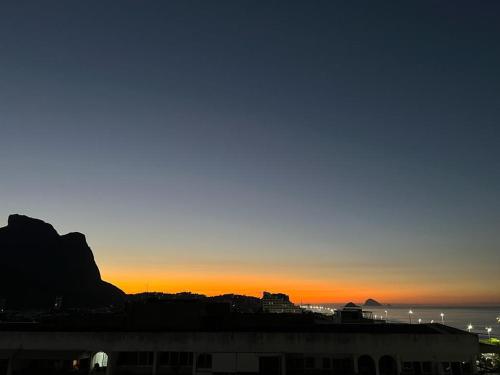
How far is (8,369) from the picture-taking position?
38656mm

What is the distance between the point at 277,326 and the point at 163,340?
1492 cm

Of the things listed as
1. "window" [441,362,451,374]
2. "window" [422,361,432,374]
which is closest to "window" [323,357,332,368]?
"window" [422,361,432,374]

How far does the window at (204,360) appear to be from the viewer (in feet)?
132

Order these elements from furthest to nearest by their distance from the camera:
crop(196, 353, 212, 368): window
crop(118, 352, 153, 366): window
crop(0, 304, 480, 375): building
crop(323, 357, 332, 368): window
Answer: crop(323, 357, 332, 368): window < crop(118, 352, 153, 366): window < crop(196, 353, 212, 368): window < crop(0, 304, 480, 375): building

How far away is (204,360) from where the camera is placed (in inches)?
1591

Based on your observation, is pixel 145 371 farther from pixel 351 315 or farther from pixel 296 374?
pixel 351 315

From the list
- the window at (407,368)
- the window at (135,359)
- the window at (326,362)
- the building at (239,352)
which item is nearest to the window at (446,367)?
the building at (239,352)

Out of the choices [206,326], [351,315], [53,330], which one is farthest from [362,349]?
[53,330]

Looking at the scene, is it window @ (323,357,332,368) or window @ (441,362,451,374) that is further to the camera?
window @ (441,362,451,374)

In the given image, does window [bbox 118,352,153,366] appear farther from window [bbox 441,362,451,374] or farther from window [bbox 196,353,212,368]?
window [bbox 441,362,451,374]

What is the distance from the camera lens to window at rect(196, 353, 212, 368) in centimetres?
4025

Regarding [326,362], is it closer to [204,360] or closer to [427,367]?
[427,367]

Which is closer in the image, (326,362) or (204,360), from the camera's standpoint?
(204,360)

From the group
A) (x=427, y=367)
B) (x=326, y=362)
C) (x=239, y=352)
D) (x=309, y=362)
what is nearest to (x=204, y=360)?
(x=239, y=352)
